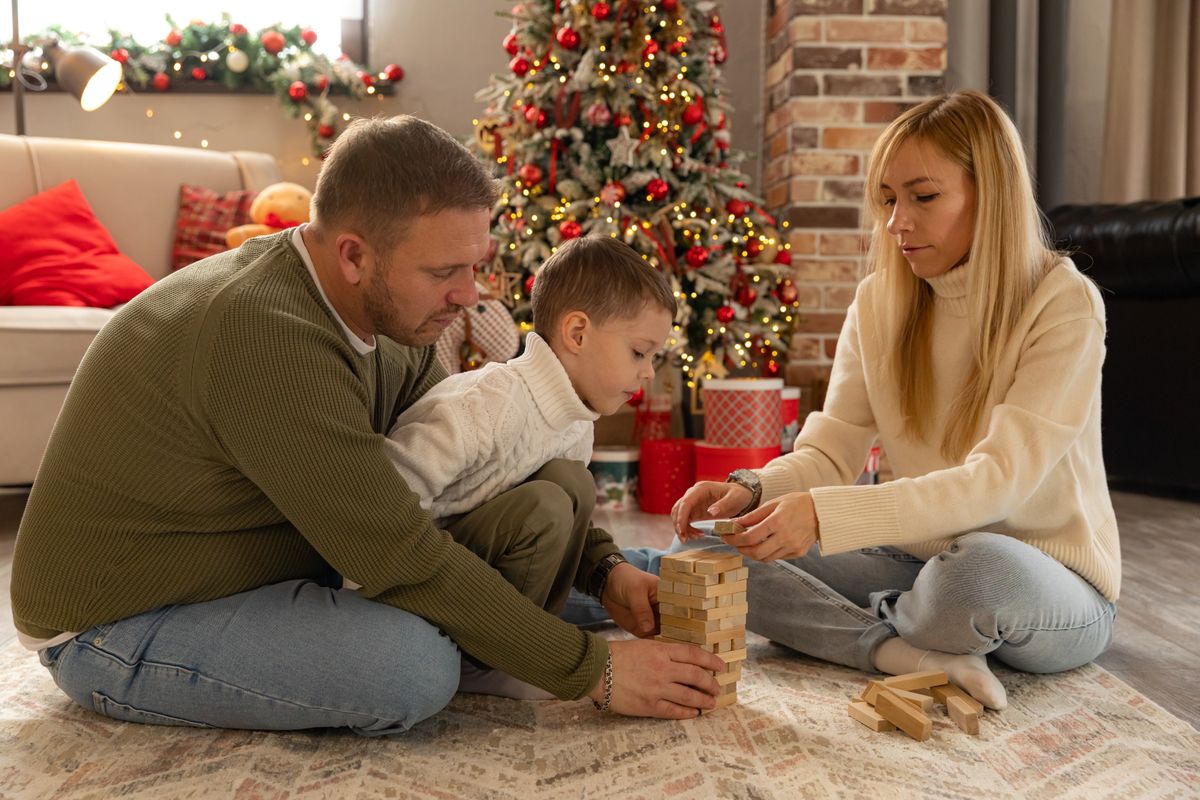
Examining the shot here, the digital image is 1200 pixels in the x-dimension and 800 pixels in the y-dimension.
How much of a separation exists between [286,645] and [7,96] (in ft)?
13.2

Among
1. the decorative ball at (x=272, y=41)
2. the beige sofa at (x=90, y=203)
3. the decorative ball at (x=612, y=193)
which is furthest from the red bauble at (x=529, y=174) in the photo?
the decorative ball at (x=272, y=41)

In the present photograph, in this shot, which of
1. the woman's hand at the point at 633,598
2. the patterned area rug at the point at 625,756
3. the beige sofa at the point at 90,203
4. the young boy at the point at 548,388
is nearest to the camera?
the patterned area rug at the point at 625,756

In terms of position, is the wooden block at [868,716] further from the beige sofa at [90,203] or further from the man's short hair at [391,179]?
the beige sofa at [90,203]

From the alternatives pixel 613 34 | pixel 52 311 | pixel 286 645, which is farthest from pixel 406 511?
pixel 613 34

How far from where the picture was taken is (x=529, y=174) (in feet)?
11.2

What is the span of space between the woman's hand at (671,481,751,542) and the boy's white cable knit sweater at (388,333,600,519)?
20 centimetres

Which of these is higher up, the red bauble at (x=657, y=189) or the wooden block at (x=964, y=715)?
the red bauble at (x=657, y=189)

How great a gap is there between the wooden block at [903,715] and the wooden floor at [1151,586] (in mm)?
367

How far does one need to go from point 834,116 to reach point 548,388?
2636 mm

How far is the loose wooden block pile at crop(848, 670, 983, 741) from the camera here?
4.30 ft

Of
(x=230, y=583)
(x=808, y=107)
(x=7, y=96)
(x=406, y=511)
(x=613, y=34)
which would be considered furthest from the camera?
(x=7, y=96)

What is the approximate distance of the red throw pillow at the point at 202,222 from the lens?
3766 millimetres

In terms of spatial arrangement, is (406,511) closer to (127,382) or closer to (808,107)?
(127,382)

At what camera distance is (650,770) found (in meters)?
1.21
